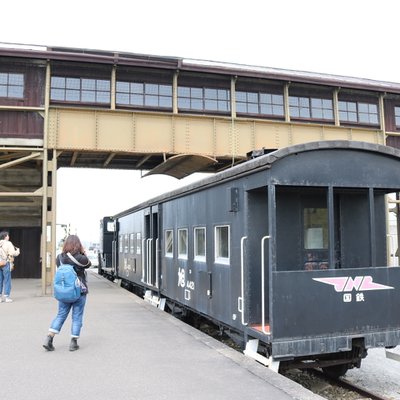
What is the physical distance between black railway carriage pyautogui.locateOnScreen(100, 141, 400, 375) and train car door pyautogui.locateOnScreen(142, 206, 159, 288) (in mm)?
4060

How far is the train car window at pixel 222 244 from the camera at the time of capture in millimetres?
7145

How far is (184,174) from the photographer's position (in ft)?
57.8

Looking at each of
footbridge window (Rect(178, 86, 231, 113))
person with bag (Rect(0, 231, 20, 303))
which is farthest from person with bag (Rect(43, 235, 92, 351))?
footbridge window (Rect(178, 86, 231, 113))

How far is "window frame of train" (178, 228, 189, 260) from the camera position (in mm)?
9206

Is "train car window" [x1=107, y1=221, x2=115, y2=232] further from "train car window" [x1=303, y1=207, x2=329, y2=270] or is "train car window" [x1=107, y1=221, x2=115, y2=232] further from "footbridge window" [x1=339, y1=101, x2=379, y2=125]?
"train car window" [x1=303, y1=207, x2=329, y2=270]

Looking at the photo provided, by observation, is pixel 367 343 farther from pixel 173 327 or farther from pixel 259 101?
pixel 259 101

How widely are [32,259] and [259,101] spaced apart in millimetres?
10803

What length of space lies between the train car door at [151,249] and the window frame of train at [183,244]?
6.41 ft

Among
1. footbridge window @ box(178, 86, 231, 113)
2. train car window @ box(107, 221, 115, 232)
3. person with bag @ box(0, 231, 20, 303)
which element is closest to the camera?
person with bag @ box(0, 231, 20, 303)

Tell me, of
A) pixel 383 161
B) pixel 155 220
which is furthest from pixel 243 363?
pixel 155 220

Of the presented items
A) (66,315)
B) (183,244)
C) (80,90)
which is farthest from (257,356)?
(80,90)

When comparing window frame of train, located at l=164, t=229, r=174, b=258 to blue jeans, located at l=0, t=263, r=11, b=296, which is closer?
window frame of train, located at l=164, t=229, r=174, b=258

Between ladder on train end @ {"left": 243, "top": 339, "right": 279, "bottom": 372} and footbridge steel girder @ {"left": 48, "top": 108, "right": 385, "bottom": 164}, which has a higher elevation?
footbridge steel girder @ {"left": 48, "top": 108, "right": 385, "bottom": 164}

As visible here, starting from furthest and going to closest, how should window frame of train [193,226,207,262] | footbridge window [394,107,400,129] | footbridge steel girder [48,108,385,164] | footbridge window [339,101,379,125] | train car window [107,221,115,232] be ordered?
1. train car window [107,221,115,232]
2. footbridge window [394,107,400,129]
3. footbridge window [339,101,379,125]
4. footbridge steel girder [48,108,385,164]
5. window frame of train [193,226,207,262]
